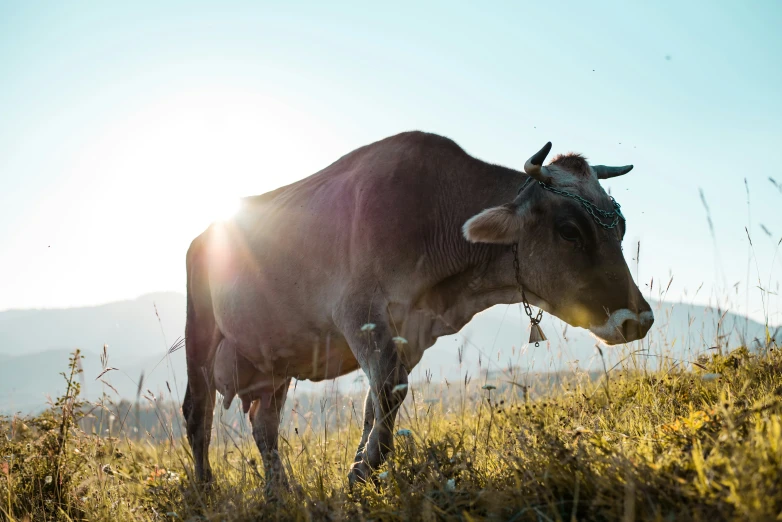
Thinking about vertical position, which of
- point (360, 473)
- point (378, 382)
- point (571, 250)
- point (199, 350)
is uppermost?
point (571, 250)

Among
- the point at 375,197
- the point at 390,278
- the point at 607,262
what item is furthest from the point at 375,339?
A: the point at 607,262

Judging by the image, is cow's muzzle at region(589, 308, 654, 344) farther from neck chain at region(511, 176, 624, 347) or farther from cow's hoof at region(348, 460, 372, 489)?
cow's hoof at region(348, 460, 372, 489)

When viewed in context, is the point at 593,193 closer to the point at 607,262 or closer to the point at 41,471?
the point at 607,262

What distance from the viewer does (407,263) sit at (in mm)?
4387

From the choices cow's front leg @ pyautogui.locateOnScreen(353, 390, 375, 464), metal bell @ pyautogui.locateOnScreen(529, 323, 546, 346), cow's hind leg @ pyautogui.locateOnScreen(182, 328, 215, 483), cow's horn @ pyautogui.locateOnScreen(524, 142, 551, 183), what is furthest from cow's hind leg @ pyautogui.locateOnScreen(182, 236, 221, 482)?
cow's horn @ pyautogui.locateOnScreen(524, 142, 551, 183)

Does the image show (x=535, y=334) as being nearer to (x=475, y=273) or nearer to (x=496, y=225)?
(x=475, y=273)

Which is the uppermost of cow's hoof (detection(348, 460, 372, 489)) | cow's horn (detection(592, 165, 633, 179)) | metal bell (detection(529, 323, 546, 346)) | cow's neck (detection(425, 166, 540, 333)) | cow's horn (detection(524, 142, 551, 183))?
cow's horn (detection(592, 165, 633, 179))

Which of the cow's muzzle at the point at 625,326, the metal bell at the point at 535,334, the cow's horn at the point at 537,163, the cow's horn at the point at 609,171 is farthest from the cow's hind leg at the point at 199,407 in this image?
the cow's horn at the point at 609,171

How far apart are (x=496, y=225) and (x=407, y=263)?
705mm

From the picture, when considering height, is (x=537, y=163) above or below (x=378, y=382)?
above

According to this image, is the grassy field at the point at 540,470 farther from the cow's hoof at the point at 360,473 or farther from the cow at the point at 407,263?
the cow at the point at 407,263

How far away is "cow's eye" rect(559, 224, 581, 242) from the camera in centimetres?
423

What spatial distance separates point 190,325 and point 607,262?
15.5ft

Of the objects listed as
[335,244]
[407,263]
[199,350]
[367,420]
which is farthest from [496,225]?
[199,350]
